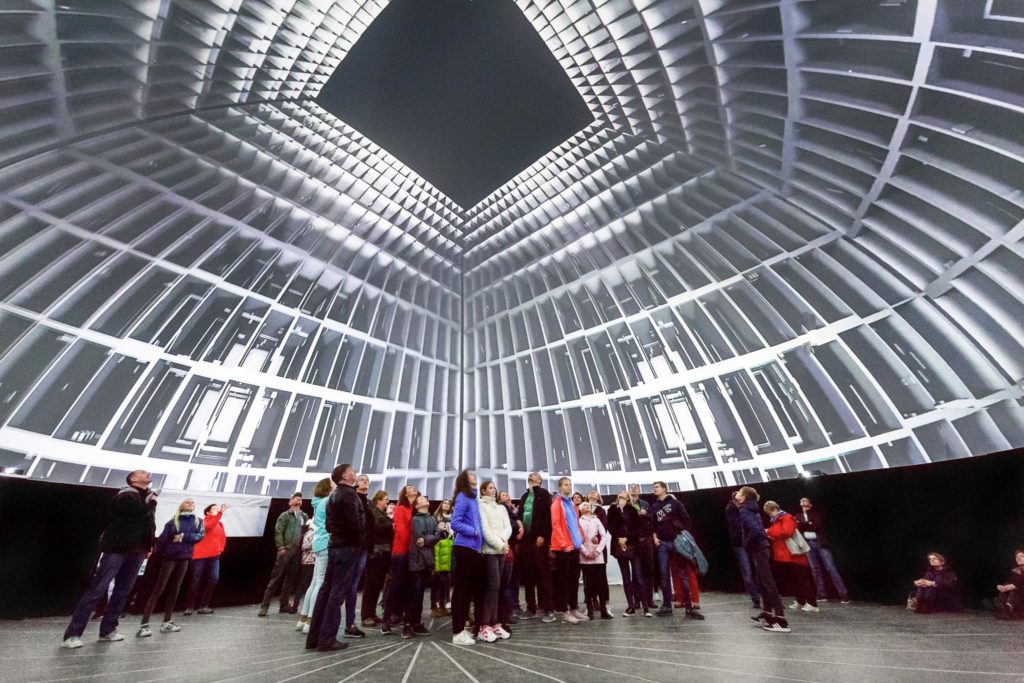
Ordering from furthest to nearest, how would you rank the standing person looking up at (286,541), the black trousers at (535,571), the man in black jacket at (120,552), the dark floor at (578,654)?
the standing person looking up at (286,541) → the black trousers at (535,571) → the man in black jacket at (120,552) → the dark floor at (578,654)

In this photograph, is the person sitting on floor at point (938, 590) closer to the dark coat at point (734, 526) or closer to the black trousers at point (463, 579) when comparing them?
the dark coat at point (734, 526)

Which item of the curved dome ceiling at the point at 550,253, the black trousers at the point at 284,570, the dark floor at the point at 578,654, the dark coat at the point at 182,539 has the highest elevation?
the curved dome ceiling at the point at 550,253

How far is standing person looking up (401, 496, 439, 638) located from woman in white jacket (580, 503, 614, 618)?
6.96ft

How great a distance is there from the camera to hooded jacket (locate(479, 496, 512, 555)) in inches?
168

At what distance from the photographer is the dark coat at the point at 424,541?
16.3ft

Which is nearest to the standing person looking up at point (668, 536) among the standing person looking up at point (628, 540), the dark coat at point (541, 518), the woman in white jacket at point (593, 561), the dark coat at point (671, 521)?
the dark coat at point (671, 521)

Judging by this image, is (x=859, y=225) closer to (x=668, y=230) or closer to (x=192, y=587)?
(x=668, y=230)

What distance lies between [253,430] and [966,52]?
81.7ft

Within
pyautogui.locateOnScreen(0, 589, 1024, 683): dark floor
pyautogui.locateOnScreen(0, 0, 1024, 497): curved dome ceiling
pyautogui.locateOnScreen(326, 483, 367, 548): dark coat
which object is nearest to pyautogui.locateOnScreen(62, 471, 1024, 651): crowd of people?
pyautogui.locateOnScreen(326, 483, 367, 548): dark coat

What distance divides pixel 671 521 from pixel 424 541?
3.42 meters

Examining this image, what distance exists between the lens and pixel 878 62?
1051cm

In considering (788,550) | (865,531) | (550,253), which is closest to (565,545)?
(788,550)

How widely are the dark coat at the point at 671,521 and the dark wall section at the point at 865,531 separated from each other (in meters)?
4.18

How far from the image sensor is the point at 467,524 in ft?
13.6
